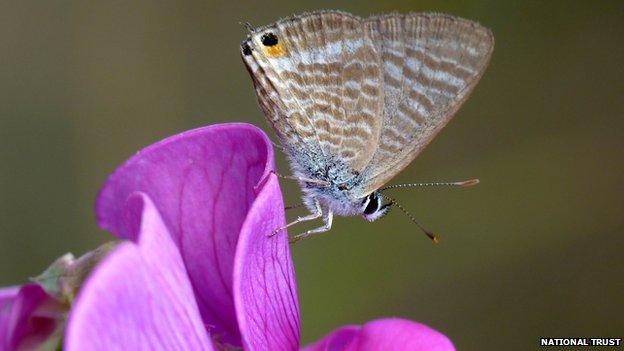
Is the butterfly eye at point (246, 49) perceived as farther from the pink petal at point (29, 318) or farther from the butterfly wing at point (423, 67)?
the pink petal at point (29, 318)

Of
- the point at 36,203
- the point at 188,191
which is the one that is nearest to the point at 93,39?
the point at 36,203

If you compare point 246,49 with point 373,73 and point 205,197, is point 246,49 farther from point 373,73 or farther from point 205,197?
point 205,197

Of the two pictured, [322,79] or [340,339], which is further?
[322,79]

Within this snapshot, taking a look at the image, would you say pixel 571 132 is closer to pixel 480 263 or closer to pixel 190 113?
pixel 480 263

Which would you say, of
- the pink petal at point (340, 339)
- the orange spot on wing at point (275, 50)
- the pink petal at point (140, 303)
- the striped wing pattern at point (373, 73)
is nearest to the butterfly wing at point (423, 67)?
the striped wing pattern at point (373, 73)

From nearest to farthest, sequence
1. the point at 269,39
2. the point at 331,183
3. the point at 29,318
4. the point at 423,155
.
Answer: the point at 29,318 → the point at 269,39 → the point at 331,183 → the point at 423,155

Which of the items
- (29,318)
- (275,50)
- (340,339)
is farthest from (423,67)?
(29,318)

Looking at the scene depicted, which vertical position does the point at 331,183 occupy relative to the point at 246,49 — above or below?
below
